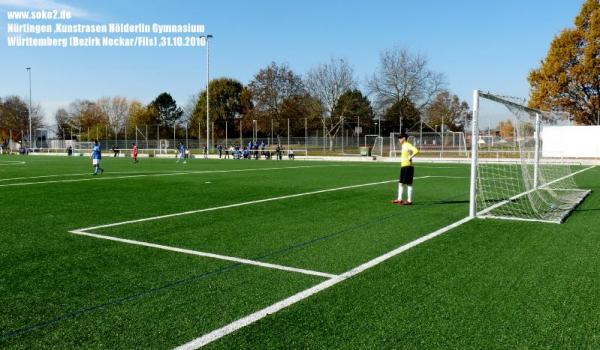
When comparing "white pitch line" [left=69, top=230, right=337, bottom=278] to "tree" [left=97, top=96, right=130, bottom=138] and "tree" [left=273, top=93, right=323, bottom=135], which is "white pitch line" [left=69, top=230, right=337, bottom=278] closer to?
"tree" [left=273, top=93, right=323, bottom=135]

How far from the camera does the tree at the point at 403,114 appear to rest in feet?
206

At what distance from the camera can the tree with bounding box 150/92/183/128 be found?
100938 millimetres

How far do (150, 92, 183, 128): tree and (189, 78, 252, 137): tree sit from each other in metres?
14.3

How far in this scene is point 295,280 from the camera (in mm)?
5316

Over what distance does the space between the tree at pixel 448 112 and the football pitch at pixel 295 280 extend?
5949 centimetres

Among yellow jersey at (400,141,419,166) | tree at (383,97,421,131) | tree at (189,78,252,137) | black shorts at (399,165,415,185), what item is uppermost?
tree at (189,78,252,137)

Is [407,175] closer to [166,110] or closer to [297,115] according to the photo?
[297,115]

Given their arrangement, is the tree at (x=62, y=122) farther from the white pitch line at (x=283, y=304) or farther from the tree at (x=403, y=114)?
the white pitch line at (x=283, y=304)

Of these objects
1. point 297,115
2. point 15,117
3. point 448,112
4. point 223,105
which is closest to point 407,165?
point 297,115

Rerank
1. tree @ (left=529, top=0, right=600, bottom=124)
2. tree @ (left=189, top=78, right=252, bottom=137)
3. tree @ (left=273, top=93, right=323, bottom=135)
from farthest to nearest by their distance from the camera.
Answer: tree @ (left=189, top=78, right=252, bottom=137) → tree @ (left=273, top=93, right=323, bottom=135) → tree @ (left=529, top=0, right=600, bottom=124)

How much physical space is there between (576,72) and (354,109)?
34.7 m

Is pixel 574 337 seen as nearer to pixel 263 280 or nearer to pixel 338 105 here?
pixel 263 280

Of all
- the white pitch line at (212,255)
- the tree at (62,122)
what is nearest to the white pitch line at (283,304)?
the white pitch line at (212,255)

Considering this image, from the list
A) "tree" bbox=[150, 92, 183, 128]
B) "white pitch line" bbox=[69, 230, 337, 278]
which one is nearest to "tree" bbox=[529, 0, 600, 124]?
"white pitch line" bbox=[69, 230, 337, 278]
